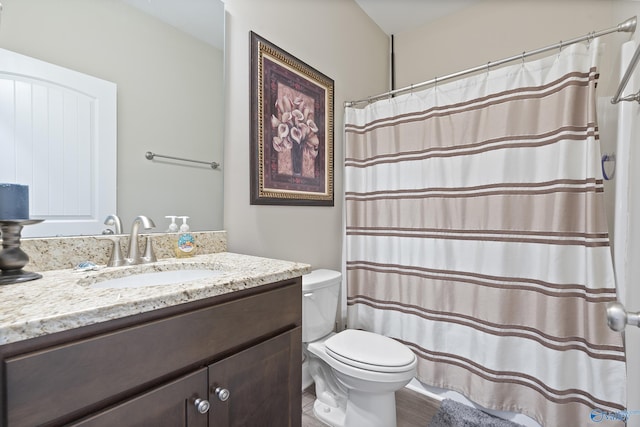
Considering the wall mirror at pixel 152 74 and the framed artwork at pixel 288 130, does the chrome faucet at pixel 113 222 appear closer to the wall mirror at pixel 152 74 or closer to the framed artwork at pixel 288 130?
the wall mirror at pixel 152 74

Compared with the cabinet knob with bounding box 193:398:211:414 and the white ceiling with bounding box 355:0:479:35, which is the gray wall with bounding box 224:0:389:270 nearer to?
the white ceiling with bounding box 355:0:479:35

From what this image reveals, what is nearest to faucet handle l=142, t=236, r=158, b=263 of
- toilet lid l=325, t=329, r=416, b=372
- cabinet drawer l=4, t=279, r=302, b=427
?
cabinet drawer l=4, t=279, r=302, b=427

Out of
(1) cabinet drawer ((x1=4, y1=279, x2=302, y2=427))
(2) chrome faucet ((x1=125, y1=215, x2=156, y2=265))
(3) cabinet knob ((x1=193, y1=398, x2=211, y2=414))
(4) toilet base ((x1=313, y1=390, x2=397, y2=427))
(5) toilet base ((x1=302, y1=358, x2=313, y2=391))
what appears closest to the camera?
(1) cabinet drawer ((x1=4, y1=279, x2=302, y2=427))

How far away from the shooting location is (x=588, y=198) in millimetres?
1228

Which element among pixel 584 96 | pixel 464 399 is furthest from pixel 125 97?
pixel 464 399

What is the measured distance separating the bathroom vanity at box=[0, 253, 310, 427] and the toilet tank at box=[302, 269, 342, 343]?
0.51m

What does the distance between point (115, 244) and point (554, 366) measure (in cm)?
194

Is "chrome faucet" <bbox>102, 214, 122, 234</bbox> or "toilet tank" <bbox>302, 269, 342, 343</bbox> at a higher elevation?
"chrome faucet" <bbox>102, 214, 122, 234</bbox>

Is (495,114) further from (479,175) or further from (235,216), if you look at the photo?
(235,216)

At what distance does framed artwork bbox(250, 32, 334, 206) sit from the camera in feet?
4.83

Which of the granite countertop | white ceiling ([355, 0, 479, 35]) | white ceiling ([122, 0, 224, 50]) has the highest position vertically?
white ceiling ([355, 0, 479, 35])

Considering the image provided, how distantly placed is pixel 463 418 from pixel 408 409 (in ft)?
0.92

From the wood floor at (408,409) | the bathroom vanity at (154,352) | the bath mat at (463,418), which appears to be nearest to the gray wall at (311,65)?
the bathroom vanity at (154,352)

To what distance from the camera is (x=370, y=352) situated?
1.33 metres
